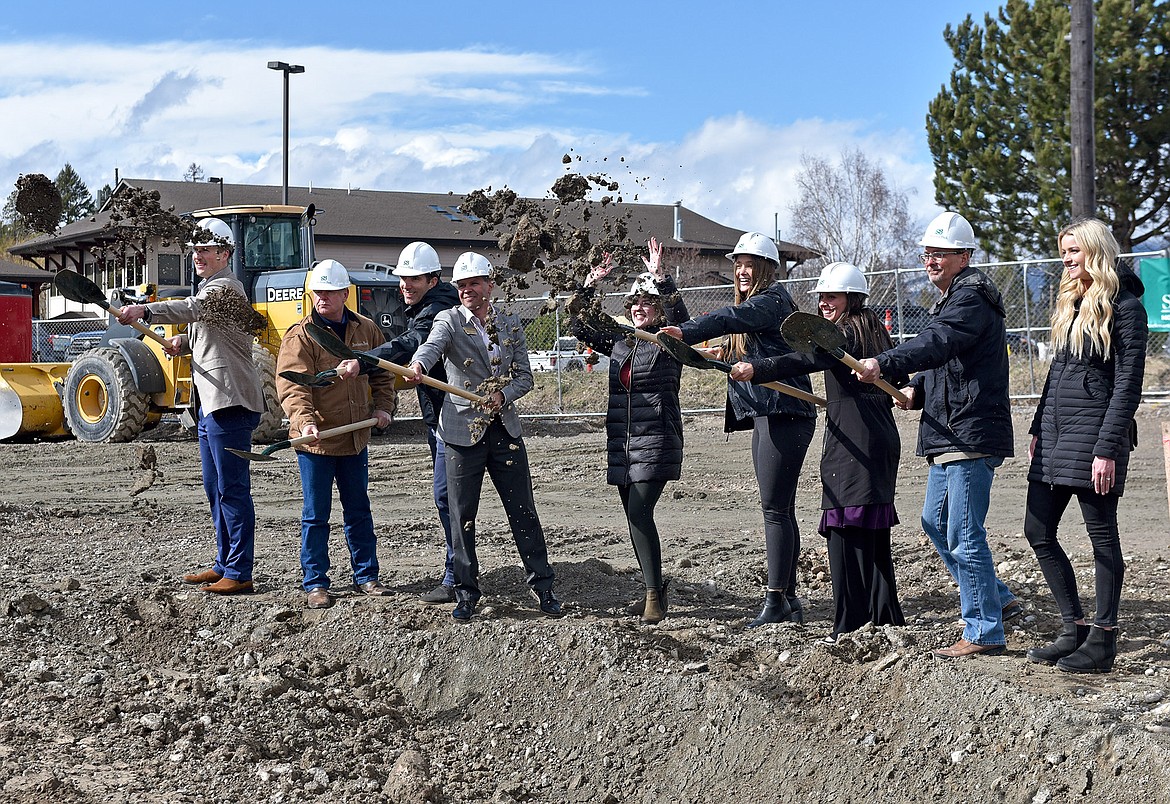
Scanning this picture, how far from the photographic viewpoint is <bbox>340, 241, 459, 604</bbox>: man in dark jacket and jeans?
260 inches

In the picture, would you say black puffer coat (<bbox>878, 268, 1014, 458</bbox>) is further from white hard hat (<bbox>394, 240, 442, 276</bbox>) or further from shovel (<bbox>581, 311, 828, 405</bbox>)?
white hard hat (<bbox>394, 240, 442, 276</bbox>)

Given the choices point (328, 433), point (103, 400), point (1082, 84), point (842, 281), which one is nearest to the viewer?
point (842, 281)

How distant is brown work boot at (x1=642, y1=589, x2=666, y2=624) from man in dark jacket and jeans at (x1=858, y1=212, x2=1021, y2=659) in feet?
5.06

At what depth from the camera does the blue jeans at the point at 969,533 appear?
17.2ft

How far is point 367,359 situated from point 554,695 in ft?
6.44

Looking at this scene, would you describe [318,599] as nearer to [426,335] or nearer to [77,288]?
[426,335]

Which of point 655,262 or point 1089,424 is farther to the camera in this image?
point 655,262

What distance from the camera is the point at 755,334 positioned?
6094 mm

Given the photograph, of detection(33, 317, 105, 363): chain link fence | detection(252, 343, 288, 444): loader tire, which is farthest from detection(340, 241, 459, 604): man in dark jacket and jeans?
detection(33, 317, 105, 363): chain link fence

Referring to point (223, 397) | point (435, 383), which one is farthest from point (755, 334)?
point (223, 397)

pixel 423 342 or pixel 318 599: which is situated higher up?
pixel 423 342

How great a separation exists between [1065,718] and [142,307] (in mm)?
4858

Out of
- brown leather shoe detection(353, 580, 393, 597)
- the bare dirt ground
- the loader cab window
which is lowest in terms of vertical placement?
the bare dirt ground

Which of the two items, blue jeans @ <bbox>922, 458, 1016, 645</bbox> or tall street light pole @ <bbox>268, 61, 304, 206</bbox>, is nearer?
blue jeans @ <bbox>922, 458, 1016, 645</bbox>
